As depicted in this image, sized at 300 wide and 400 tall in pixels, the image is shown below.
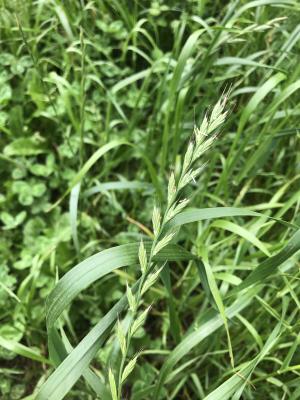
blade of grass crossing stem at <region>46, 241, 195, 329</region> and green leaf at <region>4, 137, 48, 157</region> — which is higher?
blade of grass crossing stem at <region>46, 241, 195, 329</region>

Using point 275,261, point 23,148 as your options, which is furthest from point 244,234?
point 23,148

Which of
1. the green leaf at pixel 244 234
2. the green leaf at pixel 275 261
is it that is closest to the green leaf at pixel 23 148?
the green leaf at pixel 244 234

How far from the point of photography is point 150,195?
1719 millimetres

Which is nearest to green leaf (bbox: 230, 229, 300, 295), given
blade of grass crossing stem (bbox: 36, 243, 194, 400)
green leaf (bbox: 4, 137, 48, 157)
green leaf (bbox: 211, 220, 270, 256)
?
green leaf (bbox: 211, 220, 270, 256)

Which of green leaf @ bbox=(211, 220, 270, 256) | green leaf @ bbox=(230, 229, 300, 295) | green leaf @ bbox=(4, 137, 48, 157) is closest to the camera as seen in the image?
green leaf @ bbox=(230, 229, 300, 295)

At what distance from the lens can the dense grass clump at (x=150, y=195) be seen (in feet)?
4.29

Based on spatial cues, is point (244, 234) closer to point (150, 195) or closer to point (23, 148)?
point (150, 195)

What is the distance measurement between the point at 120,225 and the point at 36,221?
30 centimetres

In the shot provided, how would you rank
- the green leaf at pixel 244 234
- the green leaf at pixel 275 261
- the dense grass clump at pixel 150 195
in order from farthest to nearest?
the dense grass clump at pixel 150 195
the green leaf at pixel 244 234
the green leaf at pixel 275 261

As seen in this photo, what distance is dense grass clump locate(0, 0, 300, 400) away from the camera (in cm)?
131

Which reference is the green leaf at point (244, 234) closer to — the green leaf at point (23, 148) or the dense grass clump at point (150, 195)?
the dense grass clump at point (150, 195)

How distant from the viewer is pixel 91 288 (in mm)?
1567

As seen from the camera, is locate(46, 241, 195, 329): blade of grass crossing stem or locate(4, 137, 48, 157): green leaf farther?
locate(4, 137, 48, 157): green leaf

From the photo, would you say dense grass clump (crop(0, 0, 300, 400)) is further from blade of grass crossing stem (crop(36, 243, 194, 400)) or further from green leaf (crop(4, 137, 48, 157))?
blade of grass crossing stem (crop(36, 243, 194, 400))
